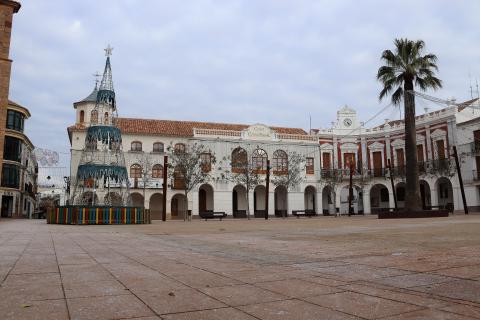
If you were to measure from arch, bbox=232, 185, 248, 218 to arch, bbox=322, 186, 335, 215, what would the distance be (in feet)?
33.9

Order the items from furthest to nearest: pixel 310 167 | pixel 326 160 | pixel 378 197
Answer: pixel 378 197 < pixel 326 160 < pixel 310 167

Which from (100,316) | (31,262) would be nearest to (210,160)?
(31,262)

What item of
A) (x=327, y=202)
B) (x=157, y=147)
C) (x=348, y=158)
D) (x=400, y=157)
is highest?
(x=157, y=147)

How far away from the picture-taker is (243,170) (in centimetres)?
4181

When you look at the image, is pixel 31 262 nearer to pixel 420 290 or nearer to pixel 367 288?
pixel 367 288

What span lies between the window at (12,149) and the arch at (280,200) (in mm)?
29705

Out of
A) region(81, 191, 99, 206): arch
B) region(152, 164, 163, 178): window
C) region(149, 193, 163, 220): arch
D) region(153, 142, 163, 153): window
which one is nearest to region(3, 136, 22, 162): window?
region(153, 142, 163, 153): window

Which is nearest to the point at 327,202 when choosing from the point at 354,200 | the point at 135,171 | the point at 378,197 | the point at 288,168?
the point at 354,200

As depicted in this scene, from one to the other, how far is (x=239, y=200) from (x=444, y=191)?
21815 millimetres

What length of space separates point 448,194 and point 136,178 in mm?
32288

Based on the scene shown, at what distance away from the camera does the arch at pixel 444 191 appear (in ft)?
137

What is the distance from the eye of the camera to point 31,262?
5.89 metres

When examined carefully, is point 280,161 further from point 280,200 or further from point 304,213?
point 304,213

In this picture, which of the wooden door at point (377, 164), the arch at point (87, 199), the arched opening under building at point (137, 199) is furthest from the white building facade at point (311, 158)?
the arch at point (87, 199)
